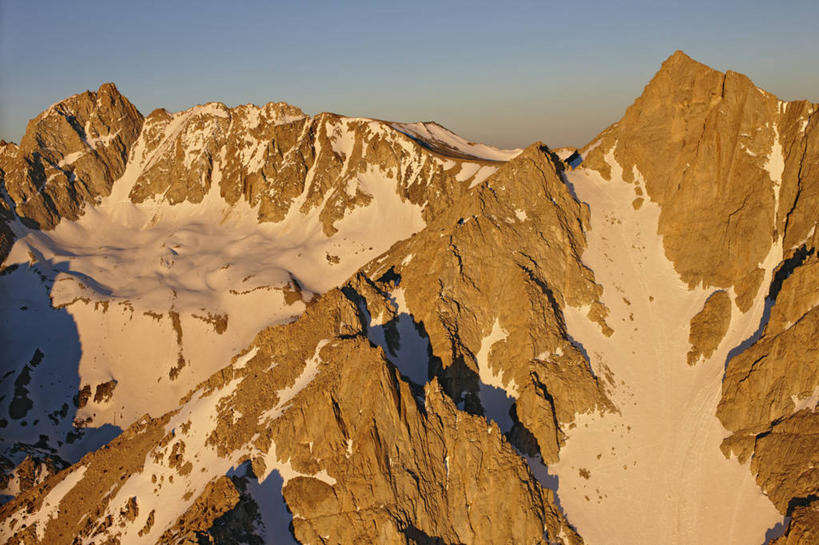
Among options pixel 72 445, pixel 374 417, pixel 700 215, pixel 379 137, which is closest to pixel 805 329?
pixel 700 215

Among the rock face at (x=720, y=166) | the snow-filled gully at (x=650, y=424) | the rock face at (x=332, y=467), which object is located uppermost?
the rock face at (x=720, y=166)

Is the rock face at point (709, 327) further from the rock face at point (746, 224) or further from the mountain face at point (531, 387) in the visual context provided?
the mountain face at point (531, 387)

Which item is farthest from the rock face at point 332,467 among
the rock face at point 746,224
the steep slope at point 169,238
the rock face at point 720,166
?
the steep slope at point 169,238

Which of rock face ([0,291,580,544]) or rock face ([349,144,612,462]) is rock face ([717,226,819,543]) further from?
rock face ([0,291,580,544])

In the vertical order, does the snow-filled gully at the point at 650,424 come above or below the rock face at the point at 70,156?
below

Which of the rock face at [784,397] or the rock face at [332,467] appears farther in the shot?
the rock face at [784,397]

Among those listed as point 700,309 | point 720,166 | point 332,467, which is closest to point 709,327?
point 700,309

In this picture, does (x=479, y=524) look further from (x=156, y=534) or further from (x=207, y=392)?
(x=207, y=392)
